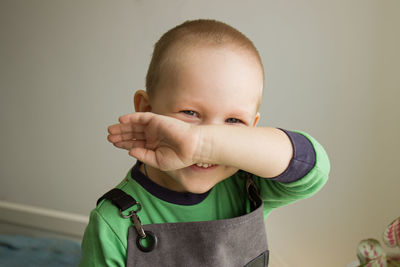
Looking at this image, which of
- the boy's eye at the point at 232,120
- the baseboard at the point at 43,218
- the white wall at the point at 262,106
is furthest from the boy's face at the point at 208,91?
the baseboard at the point at 43,218

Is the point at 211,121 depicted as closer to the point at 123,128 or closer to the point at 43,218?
the point at 123,128

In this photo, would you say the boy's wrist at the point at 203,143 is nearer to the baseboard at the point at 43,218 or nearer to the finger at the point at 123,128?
the finger at the point at 123,128

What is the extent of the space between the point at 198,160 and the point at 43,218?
52.6 inches

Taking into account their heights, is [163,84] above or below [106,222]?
above

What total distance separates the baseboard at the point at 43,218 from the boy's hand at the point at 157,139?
3.63ft

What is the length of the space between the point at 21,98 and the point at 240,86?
1248 millimetres

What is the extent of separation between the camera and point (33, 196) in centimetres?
166

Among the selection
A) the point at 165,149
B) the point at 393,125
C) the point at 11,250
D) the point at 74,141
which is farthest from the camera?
the point at 74,141

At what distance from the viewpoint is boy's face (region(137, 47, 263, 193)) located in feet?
1.96

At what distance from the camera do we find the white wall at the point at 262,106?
107cm

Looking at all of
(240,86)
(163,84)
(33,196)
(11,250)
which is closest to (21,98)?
(33,196)

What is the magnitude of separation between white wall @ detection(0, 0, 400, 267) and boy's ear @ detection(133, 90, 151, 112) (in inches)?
22.3

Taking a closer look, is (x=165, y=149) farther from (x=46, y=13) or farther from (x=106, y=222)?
(x=46, y=13)

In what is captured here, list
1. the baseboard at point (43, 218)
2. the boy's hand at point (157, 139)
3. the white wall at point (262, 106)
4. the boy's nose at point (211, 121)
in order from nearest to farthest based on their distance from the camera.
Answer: the boy's hand at point (157, 139) < the boy's nose at point (211, 121) < the white wall at point (262, 106) < the baseboard at point (43, 218)
